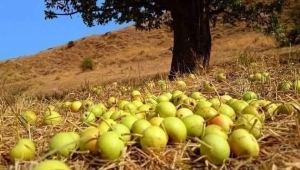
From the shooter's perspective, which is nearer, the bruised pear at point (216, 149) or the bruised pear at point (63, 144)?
the bruised pear at point (216, 149)

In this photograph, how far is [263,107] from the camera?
292 cm

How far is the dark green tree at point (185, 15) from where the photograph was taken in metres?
10.8

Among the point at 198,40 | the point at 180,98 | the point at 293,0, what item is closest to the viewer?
the point at 180,98

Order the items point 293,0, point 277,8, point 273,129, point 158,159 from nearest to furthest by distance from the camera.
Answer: point 158,159
point 273,129
point 277,8
point 293,0

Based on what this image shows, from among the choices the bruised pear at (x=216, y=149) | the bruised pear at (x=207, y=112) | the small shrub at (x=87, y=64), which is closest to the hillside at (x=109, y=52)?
the small shrub at (x=87, y=64)

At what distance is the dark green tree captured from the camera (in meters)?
10.8

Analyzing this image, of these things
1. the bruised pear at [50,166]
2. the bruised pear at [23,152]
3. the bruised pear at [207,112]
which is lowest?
the bruised pear at [23,152]

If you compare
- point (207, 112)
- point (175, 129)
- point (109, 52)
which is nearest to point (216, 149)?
point (175, 129)

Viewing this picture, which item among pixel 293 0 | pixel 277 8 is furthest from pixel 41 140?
pixel 293 0

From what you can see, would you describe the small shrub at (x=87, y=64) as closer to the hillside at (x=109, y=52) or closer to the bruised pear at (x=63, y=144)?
the hillside at (x=109, y=52)

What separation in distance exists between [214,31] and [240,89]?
4353 centimetres

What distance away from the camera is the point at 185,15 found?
10.8 meters

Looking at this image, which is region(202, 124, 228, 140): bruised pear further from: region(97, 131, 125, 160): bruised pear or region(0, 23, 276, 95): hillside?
region(0, 23, 276, 95): hillside

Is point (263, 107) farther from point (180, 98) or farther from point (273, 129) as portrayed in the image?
point (180, 98)
